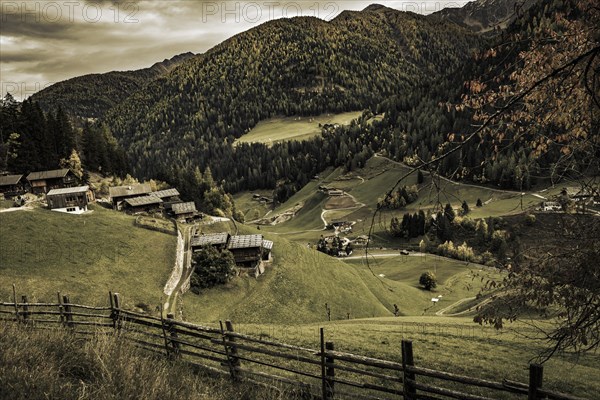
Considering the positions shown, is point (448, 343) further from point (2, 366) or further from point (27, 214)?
point (27, 214)

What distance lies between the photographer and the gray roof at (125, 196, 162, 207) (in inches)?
3810

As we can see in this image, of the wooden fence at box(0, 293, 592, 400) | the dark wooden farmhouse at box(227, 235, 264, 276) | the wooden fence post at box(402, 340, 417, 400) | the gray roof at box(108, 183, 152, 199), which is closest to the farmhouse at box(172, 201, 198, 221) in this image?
the gray roof at box(108, 183, 152, 199)

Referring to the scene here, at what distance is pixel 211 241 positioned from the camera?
248 ft

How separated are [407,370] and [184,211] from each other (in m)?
91.6

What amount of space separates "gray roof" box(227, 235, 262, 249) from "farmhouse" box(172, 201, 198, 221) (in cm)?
2368

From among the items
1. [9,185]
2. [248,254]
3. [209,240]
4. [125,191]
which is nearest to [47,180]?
[9,185]

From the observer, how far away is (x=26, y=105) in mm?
113625

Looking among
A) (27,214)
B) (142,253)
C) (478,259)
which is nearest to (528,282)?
(142,253)

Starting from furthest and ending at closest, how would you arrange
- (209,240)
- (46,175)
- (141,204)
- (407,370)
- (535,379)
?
(46,175), (141,204), (209,240), (407,370), (535,379)

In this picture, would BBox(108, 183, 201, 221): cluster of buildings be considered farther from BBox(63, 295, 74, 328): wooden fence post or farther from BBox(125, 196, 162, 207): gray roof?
BBox(63, 295, 74, 328): wooden fence post

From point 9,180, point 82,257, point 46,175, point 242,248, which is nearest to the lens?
point 82,257

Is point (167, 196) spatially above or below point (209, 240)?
above

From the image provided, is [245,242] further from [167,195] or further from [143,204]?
[167,195]

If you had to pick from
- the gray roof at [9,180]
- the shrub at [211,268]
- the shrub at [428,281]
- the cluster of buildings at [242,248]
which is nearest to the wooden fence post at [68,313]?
the shrub at [211,268]
